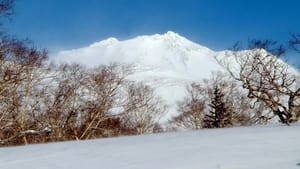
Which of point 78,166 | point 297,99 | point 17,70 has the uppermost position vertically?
point 17,70

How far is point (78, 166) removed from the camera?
14.0ft

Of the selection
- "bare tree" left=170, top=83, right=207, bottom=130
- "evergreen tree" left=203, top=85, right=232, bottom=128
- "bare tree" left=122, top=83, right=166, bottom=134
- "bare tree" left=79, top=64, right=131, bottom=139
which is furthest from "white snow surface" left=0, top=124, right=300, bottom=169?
"bare tree" left=170, top=83, right=207, bottom=130

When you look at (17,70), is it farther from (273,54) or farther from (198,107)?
(198,107)

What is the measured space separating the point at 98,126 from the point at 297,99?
383 inches

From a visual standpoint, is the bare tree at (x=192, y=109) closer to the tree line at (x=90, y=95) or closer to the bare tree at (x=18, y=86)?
the tree line at (x=90, y=95)

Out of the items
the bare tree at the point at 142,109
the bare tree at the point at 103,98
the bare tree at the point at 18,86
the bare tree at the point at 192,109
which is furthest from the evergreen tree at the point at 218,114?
the bare tree at the point at 18,86

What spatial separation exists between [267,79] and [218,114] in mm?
12952

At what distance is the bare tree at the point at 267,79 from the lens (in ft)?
48.3

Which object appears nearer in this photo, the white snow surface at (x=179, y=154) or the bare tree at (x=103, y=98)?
the white snow surface at (x=179, y=154)

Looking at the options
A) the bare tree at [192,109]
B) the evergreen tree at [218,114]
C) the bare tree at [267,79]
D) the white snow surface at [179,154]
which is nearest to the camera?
the white snow surface at [179,154]

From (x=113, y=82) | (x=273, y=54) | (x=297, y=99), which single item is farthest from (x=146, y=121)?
(x=297, y=99)

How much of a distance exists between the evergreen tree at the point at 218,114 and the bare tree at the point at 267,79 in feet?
32.8

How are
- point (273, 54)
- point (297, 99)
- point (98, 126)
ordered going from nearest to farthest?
point (297, 99)
point (273, 54)
point (98, 126)

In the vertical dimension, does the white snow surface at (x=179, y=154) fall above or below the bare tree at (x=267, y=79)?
below
